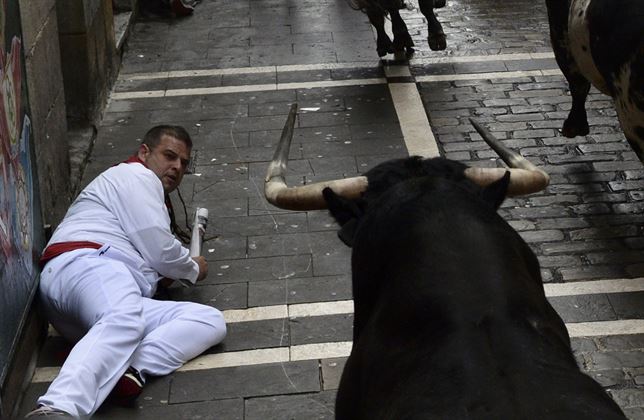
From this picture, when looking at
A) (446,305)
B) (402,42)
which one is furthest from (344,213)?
(402,42)

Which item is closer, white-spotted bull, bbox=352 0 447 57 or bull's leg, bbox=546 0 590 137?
bull's leg, bbox=546 0 590 137

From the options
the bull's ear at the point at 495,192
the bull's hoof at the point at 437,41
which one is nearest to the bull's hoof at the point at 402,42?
the bull's hoof at the point at 437,41

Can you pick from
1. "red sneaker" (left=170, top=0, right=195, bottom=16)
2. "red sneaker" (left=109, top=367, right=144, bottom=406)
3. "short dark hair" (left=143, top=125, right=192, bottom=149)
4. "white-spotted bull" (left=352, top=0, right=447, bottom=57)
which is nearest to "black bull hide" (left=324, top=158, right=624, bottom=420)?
"red sneaker" (left=109, top=367, right=144, bottom=406)

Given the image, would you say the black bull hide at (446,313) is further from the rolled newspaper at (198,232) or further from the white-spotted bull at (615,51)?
the white-spotted bull at (615,51)

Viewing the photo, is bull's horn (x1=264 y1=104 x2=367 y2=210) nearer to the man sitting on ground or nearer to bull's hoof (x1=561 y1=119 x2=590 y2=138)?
the man sitting on ground

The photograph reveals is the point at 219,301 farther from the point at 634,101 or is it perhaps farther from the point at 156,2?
the point at 156,2

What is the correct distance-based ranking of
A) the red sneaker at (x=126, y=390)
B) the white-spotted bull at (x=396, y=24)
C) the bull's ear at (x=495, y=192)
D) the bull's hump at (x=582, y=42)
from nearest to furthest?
the bull's ear at (x=495, y=192), the red sneaker at (x=126, y=390), the bull's hump at (x=582, y=42), the white-spotted bull at (x=396, y=24)

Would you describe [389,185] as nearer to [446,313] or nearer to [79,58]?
[446,313]

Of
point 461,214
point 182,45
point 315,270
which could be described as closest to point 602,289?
point 315,270

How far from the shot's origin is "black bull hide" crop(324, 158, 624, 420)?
3365mm

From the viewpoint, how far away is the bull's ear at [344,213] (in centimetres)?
477

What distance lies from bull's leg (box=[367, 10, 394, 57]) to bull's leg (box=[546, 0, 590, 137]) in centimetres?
221

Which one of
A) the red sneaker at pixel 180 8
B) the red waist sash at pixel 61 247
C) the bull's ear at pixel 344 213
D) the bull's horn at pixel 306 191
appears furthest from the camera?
the red sneaker at pixel 180 8

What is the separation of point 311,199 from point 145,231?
2.20m
